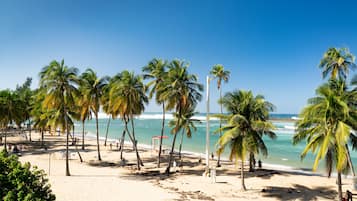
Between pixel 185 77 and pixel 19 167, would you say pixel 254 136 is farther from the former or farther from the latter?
pixel 19 167

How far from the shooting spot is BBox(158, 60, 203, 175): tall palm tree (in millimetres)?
19219

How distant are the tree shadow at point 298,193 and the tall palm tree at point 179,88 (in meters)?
8.16

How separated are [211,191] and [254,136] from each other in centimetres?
422

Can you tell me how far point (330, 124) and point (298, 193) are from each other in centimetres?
636

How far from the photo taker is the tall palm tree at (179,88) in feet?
63.1

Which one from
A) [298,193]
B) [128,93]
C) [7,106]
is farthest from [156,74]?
[7,106]

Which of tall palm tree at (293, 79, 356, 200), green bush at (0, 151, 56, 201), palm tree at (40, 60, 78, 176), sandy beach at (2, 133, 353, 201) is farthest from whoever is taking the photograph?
palm tree at (40, 60, 78, 176)

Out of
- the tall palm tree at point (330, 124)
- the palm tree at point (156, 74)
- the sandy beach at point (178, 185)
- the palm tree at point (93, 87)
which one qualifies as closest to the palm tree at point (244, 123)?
the sandy beach at point (178, 185)

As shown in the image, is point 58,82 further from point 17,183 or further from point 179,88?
point 17,183

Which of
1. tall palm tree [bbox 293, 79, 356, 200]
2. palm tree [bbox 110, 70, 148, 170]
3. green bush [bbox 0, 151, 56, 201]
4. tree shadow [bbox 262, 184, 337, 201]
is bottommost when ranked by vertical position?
tree shadow [bbox 262, 184, 337, 201]

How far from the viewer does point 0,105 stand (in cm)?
3016

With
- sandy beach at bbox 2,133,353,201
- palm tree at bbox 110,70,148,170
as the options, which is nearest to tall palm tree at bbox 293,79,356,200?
sandy beach at bbox 2,133,353,201

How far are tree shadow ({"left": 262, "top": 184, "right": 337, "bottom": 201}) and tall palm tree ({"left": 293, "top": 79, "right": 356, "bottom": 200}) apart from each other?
11.9 feet

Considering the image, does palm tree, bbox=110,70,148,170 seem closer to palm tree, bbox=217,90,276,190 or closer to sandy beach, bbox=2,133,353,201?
sandy beach, bbox=2,133,353,201
